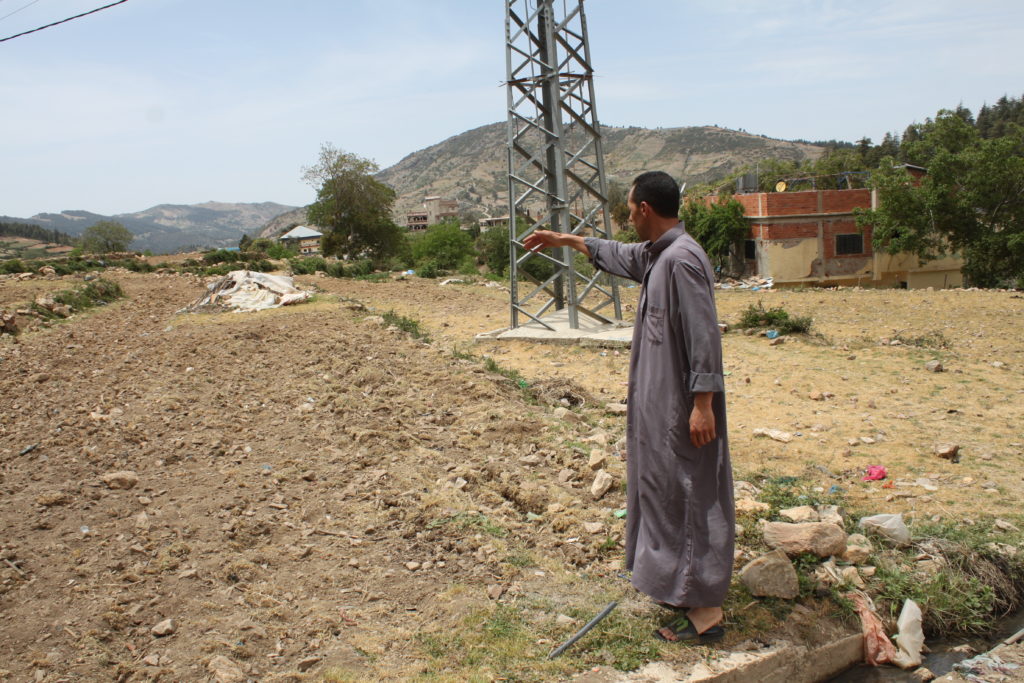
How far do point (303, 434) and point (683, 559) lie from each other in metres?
3.20

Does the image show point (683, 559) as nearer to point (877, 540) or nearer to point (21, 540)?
point (877, 540)

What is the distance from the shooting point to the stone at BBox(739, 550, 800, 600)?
2770mm

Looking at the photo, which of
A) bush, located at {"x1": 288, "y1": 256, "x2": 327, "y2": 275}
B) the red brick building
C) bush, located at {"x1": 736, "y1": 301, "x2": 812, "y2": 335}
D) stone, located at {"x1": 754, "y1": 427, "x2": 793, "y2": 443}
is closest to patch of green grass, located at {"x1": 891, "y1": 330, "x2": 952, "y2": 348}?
bush, located at {"x1": 736, "y1": 301, "x2": 812, "y2": 335}

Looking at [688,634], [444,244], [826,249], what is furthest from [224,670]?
[444,244]

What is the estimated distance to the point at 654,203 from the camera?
2.55 meters

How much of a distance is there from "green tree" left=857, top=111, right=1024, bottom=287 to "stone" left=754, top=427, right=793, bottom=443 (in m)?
17.2

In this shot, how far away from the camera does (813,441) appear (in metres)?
4.88

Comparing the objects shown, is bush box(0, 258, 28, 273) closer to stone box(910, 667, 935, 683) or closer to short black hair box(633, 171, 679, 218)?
short black hair box(633, 171, 679, 218)

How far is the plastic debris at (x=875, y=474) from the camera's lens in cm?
417

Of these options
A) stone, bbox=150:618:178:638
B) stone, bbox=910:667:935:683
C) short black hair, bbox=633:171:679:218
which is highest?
short black hair, bbox=633:171:679:218

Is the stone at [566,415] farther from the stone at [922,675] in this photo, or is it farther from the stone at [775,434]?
the stone at [922,675]

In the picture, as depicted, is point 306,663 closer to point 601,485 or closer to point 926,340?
point 601,485

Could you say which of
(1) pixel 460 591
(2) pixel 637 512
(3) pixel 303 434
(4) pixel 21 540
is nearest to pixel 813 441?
(2) pixel 637 512

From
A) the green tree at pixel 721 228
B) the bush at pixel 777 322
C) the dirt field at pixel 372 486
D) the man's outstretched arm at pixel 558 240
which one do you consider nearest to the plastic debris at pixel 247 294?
the dirt field at pixel 372 486
